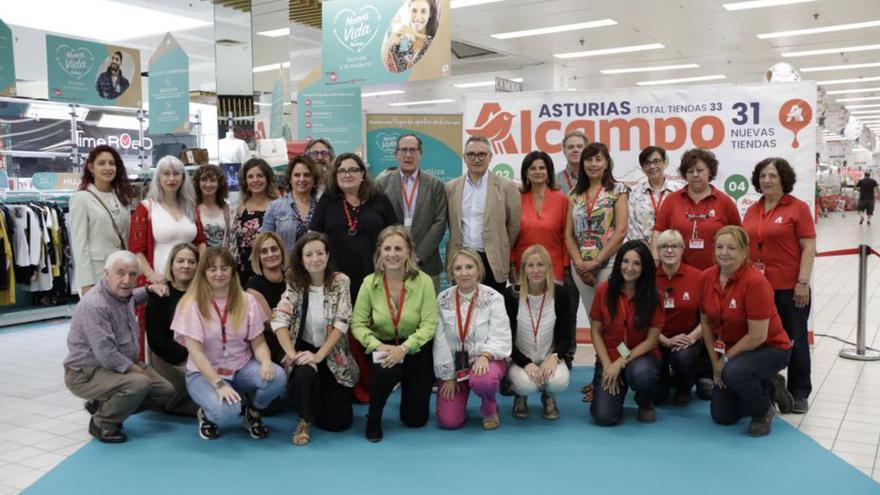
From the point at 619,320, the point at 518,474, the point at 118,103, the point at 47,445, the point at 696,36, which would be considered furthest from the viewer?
the point at 696,36

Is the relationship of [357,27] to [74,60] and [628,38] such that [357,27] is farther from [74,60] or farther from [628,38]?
[628,38]

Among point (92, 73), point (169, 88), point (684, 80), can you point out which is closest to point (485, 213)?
point (169, 88)

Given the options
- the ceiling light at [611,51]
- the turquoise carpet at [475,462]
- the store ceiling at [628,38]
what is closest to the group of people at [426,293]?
the turquoise carpet at [475,462]

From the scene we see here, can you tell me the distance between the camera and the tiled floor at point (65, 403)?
345cm

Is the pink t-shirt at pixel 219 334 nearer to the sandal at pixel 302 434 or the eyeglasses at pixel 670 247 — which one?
the sandal at pixel 302 434

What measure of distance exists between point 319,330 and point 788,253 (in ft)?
8.58

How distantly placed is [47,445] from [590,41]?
401 inches

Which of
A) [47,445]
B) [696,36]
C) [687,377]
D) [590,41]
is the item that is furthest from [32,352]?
[696,36]

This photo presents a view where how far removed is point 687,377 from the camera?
4.15 metres

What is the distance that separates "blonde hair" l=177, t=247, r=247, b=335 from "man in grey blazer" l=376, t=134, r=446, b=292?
42.8 inches

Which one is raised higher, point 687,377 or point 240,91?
point 240,91

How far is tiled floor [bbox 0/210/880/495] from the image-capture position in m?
3.45

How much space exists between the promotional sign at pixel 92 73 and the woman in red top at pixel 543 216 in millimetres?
6446

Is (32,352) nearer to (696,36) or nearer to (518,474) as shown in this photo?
(518,474)
